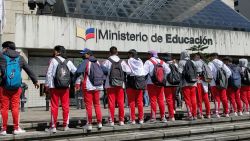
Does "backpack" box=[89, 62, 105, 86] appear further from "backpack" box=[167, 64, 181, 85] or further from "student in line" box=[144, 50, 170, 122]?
"backpack" box=[167, 64, 181, 85]

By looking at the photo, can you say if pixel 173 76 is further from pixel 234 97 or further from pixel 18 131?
pixel 18 131

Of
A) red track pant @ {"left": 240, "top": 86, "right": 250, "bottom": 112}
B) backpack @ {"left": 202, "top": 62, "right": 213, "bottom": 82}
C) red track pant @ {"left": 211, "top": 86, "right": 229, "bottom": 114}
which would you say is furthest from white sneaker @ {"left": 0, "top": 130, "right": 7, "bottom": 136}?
red track pant @ {"left": 240, "top": 86, "right": 250, "bottom": 112}

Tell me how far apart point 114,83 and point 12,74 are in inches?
88.3

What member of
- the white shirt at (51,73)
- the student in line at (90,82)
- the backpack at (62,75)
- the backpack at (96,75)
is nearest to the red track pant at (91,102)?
the student in line at (90,82)

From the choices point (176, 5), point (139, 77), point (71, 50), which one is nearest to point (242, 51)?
point (176, 5)

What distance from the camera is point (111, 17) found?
83.2 ft

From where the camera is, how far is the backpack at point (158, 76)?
8.51m

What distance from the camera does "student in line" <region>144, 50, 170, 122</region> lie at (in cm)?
856

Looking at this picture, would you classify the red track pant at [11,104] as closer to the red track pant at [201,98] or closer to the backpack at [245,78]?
the red track pant at [201,98]

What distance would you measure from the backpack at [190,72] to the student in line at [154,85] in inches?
21.8

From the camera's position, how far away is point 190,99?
8.98 metres

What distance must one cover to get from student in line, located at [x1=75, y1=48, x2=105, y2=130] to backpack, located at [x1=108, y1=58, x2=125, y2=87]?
0.82ft

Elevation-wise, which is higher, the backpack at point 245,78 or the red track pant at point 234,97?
the backpack at point 245,78

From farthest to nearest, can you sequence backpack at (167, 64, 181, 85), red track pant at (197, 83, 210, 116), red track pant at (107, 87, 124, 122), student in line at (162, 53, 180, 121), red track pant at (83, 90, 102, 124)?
1. red track pant at (197, 83, 210, 116)
2. backpack at (167, 64, 181, 85)
3. student in line at (162, 53, 180, 121)
4. red track pant at (107, 87, 124, 122)
5. red track pant at (83, 90, 102, 124)
